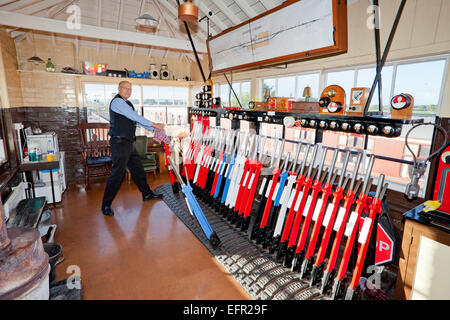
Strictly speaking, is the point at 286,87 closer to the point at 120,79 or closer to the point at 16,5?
the point at 120,79

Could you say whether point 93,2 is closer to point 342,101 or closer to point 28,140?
point 28,140

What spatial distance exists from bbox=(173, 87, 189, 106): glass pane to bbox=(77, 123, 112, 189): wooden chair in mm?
2066

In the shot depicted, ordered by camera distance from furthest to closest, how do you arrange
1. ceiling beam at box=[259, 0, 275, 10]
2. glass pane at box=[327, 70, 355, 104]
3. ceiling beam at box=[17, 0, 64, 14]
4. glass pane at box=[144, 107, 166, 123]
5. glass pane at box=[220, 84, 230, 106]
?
glass pane at box=[144, 107, 166, 123]
glass pane at box=[220, 84, 230, 106]
ceiling beam at box=[17, 0, 64, 14]
ceiling beam at box=[259, 0, 275, 10]
glass pane at box=[327, 70, 355, 104]

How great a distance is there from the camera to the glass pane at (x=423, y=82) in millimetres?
2301

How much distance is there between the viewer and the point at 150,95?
6.18 m

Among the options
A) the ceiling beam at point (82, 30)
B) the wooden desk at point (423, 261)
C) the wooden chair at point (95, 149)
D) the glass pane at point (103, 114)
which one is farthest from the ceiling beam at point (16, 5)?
the wooden desk at point (423, 261)

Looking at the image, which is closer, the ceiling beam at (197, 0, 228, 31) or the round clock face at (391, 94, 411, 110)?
the round clock face at (391, 94, 411, 110)

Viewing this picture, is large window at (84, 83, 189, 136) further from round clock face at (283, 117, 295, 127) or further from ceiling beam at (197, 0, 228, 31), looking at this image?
round clock face at (283, 117, 295, 127)

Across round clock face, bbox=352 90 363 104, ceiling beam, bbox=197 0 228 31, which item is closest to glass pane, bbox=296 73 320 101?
round clock face, bbox=352 90 363 104

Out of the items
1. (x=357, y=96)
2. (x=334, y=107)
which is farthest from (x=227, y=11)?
(x=357, y=96)

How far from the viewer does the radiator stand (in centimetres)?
266

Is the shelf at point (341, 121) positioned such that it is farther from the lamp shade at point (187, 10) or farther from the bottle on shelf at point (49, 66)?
the bottle on shelf at point (49, 66)

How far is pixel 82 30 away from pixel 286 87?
3.17 metres

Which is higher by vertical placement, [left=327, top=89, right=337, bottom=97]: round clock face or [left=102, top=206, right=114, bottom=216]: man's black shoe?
[left=327, top=89, right=337, bottom=97]: round clock face
